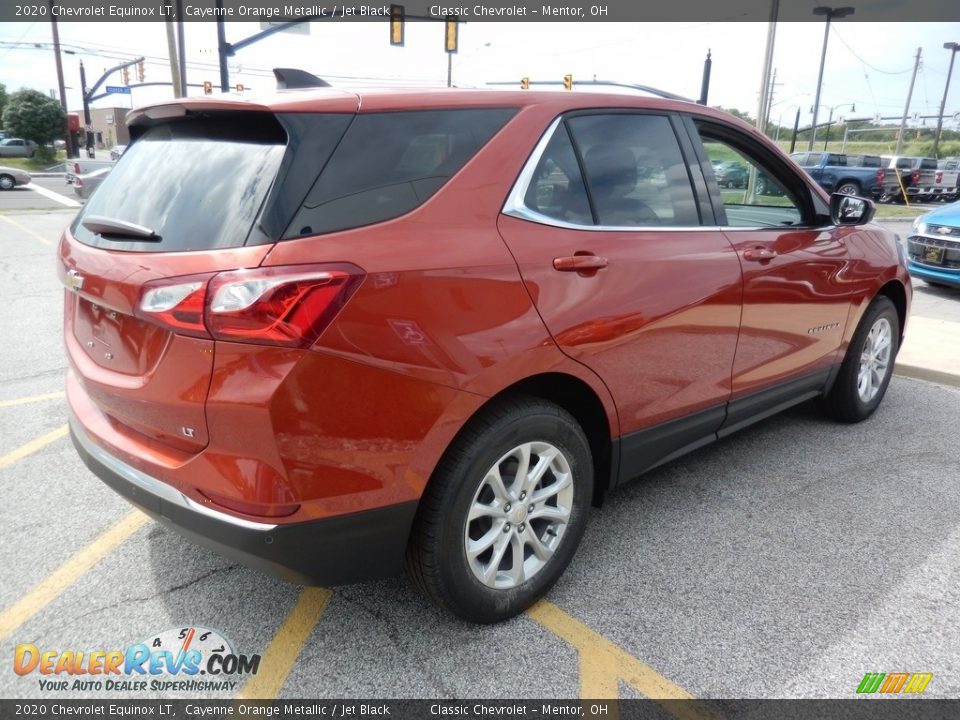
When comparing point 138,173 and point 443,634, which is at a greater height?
point 138,173

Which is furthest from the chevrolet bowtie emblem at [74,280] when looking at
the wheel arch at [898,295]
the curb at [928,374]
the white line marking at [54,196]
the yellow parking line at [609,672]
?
the white line marking at [54,196]

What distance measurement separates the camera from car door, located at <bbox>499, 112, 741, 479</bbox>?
2324 mm

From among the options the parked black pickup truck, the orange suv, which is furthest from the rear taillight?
the parked black pickup truck

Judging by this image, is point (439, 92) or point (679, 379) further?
point (679, 379)

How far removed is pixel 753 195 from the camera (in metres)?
3.86

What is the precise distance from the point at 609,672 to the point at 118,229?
2089 mm

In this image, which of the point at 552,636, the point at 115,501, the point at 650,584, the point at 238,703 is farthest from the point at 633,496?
the point at 115,501

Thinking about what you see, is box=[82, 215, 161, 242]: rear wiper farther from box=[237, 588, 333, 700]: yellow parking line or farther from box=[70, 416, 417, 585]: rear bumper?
box=[237, 588, 333, 700]: yellow parking line

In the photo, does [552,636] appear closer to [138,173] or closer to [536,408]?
[536,408]

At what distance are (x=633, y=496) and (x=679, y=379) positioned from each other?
0.79 m

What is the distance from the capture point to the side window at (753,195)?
3289 mm

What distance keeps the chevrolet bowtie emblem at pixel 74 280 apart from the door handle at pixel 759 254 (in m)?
2.63

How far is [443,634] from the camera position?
2.40 m

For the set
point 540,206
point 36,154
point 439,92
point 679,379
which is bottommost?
point 36,154
